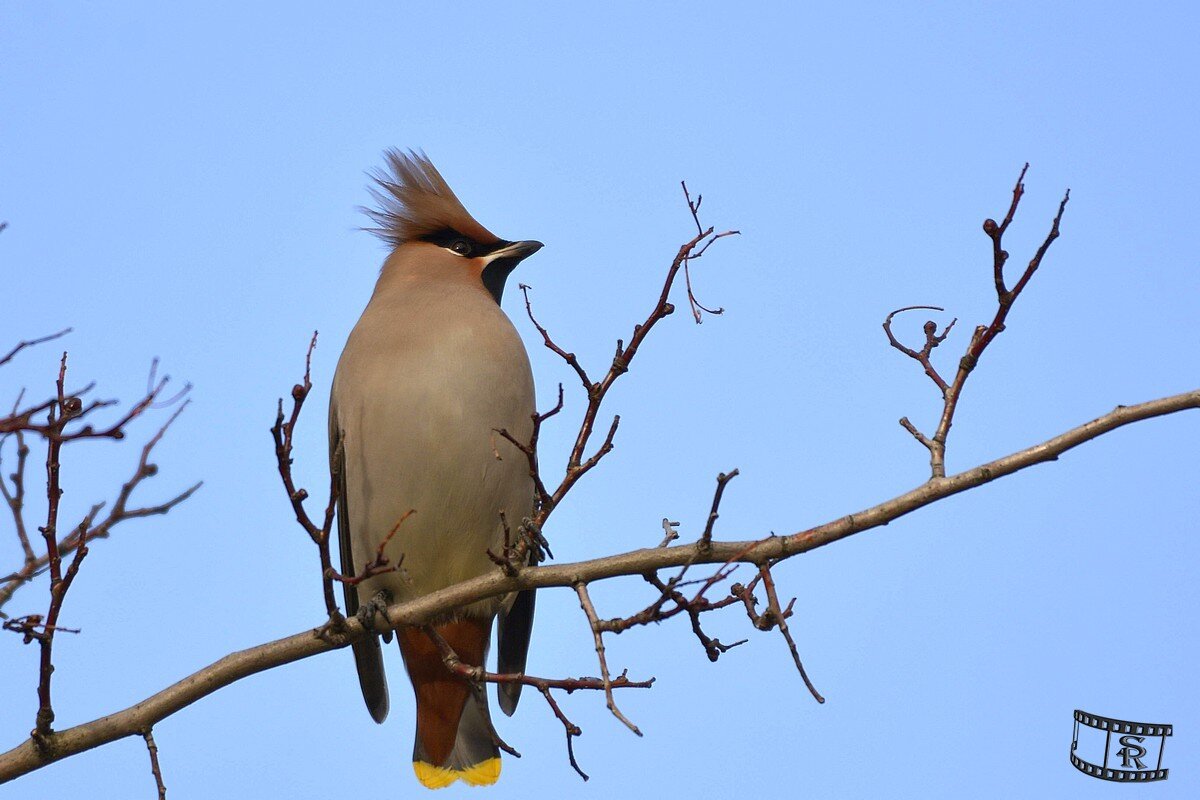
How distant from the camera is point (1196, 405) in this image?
277cm

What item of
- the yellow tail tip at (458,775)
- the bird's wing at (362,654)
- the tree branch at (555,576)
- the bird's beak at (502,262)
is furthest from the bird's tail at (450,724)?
the bird's beak at (502,262)

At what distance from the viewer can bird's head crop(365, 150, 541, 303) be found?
5145 millimetres

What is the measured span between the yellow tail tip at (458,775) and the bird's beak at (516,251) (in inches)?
69.7

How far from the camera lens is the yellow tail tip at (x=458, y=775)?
14.9 feet

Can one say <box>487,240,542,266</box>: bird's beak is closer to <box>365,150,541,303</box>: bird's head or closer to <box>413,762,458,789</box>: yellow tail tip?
<box>365,150,541,303</box>: bird's head

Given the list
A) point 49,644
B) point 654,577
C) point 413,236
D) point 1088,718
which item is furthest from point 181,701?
point 413,236

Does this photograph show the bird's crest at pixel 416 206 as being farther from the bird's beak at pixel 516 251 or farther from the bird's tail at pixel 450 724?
the bird's tail at pixel 450 724

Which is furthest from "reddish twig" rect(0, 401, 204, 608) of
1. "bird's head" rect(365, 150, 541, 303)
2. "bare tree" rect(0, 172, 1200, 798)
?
"bird's head" rect(365, 150, 541, 303)

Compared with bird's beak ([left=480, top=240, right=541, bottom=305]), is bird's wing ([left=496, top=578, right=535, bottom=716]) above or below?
below

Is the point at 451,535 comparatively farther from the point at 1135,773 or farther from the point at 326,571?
the point at 1135,773

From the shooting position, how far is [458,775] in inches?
178

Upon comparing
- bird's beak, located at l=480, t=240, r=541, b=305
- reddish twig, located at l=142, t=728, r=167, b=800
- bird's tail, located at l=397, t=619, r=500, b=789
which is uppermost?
bird's beak, located at l=480, t=240, r=541, b=305

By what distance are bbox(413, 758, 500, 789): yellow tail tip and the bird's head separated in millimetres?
1636

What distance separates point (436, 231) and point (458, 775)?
1.98 meters
